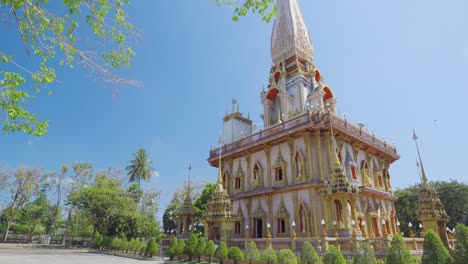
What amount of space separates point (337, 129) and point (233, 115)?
12156mm

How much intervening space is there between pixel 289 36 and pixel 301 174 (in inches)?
662

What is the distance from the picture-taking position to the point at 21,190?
38.1 meters

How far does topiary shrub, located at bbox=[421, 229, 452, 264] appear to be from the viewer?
303 inches

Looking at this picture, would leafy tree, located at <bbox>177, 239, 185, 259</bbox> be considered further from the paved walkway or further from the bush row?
the bush row

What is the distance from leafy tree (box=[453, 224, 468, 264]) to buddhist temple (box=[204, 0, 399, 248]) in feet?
24.1

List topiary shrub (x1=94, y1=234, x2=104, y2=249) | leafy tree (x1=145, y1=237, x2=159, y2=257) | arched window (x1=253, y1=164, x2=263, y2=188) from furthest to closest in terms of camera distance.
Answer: topiary shrub (x1=94, y1=234, x2=104, y2=249)
arched window (x1=253, y1=164, x2=263, y2=188)
leafy tree (x1=145, y1=237, x2=159, y2=257)

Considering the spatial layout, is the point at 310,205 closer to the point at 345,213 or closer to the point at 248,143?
the point at 345,213

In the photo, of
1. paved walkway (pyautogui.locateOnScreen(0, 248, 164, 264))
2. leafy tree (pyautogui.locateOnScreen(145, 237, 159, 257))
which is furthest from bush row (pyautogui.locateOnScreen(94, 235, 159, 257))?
paved walkway (pyautogui.locateOnScreen(0, 248, 164, 264))

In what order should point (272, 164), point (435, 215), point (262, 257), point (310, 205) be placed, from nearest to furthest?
point (262, 257), point (435, 215), point (310, 205), point (272, 164)

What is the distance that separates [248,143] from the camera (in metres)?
24.0

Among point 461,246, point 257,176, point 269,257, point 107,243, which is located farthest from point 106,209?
point 461,246

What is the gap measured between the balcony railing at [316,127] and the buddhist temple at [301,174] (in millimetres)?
68

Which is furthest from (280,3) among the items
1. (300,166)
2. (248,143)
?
(300,166)

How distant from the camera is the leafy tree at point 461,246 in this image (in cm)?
717
